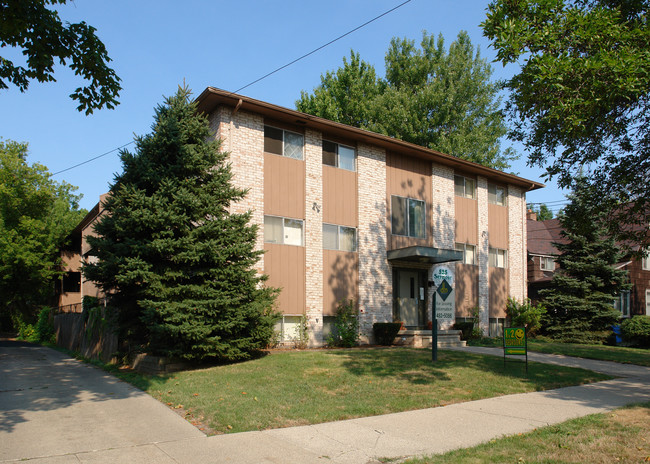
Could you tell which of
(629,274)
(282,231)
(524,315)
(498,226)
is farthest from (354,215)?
(629,274)

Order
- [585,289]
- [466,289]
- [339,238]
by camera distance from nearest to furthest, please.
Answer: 1. [339,238]
2. [466,289]
3. [585,289]

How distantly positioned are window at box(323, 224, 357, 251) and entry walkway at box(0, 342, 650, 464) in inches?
352

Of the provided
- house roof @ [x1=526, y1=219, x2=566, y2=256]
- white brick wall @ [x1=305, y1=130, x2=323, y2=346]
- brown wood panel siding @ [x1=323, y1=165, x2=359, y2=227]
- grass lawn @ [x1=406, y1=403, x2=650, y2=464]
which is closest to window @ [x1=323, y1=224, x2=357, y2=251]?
brown wood panel siding @ [x1=323, y1=165, x2=359, y2=227]

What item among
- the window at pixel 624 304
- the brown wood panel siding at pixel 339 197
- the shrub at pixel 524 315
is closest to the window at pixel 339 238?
the brown wood panel siding at pixel 339 197

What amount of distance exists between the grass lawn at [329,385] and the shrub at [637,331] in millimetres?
12521

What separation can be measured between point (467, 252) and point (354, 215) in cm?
675

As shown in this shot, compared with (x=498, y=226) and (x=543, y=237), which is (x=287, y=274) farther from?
(x=543, y=237)

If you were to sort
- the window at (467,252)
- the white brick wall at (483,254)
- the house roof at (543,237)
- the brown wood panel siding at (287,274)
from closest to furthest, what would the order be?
the brown wood panel siding at (287,274)
the window at (467,252)
the white brick wall at (483,254)
the house roof at (543,237)

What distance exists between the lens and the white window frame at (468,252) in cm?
2262

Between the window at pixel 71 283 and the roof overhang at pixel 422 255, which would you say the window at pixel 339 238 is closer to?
the roof overhang at pixel 422 255

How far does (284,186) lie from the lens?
16.9 meters

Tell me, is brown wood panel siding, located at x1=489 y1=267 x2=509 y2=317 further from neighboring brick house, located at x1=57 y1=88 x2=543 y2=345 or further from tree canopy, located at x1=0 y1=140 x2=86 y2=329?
tree canopy, located at x1=0 y1=140 x2=86 y2=329

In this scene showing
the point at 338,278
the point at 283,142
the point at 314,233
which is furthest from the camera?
the point at 338,278

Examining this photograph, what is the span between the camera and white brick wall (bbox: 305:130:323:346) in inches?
671
